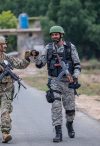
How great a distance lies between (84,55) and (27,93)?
39725mm

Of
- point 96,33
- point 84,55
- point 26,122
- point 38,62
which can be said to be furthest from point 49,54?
point 84,55

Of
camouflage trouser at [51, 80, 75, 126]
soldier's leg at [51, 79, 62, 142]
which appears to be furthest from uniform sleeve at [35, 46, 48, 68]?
→ soldier's leg at [51, 79, 62, 142]

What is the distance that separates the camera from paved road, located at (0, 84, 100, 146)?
39.1ft

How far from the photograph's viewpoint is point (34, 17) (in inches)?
3556

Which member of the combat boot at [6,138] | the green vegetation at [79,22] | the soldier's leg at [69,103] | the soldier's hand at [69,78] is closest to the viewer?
the combat boot at [6,138]

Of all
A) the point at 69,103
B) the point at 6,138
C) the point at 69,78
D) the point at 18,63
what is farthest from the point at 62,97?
the point at 6,138

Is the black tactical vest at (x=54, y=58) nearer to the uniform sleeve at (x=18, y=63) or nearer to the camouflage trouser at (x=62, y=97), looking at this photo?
the camouflage trouser at (x=62, y=97)

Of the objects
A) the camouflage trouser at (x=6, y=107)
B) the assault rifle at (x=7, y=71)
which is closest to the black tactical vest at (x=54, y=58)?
the assault rifle at (x=7, y=71)

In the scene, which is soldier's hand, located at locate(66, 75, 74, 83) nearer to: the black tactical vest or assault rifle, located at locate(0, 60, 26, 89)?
the black tactical vest

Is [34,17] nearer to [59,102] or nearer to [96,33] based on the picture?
[96,33]

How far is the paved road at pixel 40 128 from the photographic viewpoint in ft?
39.1

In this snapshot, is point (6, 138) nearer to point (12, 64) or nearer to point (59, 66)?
point (12, 64)

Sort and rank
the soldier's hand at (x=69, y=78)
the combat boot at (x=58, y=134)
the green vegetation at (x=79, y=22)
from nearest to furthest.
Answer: the combat boot at (x=58, y=134)
the soldier's hand at (x=69, y=78)
the green vegetation at (x=79, y=22)

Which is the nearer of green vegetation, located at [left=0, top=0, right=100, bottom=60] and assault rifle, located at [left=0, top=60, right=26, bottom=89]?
assault rifle, located at [left=0, top=60, right=26, bottom=89]
